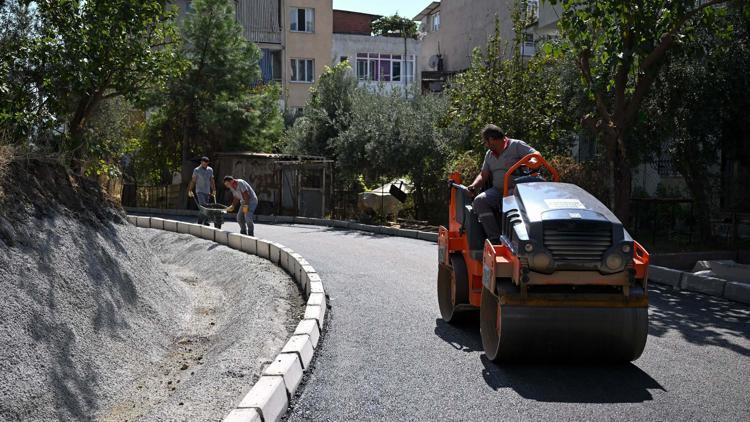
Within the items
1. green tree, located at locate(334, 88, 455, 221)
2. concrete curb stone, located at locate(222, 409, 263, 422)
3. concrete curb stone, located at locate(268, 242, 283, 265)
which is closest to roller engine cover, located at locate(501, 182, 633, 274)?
concrete curb stone, located at locate(222, 409, 263, 422)

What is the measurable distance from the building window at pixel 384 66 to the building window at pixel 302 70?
12.1 feet

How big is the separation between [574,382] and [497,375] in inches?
24.4

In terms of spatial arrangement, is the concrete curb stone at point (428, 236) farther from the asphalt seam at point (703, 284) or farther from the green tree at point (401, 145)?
the asphalt seam at point (703, 284)

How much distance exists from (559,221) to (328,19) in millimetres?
39808

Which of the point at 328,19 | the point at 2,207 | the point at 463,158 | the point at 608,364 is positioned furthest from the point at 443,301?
the point at 328,19

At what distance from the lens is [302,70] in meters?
44.2

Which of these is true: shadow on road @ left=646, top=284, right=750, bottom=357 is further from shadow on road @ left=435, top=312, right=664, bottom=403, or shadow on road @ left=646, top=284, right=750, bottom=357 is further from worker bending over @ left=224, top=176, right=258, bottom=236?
worker bending over @ left=224, top=176, right=258, bottom=236

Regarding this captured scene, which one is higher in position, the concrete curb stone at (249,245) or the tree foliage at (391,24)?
the tree foliage at (391,24)

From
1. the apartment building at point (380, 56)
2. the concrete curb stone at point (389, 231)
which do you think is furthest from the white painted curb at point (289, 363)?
the apartment building at point (380, 56)

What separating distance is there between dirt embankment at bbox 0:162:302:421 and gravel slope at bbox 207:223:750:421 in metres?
0.84

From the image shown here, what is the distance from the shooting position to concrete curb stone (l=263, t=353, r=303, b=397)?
5922mm

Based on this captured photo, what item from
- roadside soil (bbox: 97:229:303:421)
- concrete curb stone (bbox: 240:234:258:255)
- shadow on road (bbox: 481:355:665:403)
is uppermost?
concrete curb stone (bbox: 240:234:258:255)

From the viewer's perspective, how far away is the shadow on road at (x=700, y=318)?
25.7 ft

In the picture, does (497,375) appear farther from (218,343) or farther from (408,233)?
(408,233)
